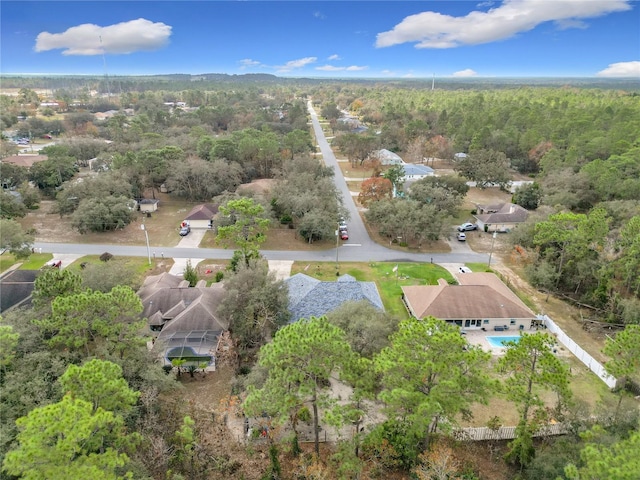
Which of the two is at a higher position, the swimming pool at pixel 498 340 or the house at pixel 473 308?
the house at pixel 473 308

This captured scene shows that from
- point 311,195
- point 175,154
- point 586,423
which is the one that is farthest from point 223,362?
point 175,154

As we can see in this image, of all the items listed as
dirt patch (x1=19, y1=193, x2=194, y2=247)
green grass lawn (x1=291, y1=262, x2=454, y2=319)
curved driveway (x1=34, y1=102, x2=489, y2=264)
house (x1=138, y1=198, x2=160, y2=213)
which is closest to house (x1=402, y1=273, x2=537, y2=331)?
green grass lawn (x1=291, y1=262, x2=454, y2=319)

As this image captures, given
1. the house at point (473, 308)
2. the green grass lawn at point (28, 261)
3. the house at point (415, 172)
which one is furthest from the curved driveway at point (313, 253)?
the house at point (415, 172)

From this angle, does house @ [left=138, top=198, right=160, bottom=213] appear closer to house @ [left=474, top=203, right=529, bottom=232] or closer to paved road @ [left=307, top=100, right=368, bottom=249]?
paved road @ [left=307, top=100, right=368, bottom=249]

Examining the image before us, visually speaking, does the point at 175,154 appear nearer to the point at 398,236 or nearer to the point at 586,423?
the point at 398,236

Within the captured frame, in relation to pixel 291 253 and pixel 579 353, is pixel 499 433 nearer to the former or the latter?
pixel 579 353

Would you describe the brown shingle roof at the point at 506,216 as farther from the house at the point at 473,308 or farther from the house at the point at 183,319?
the house at the point at 183,319
